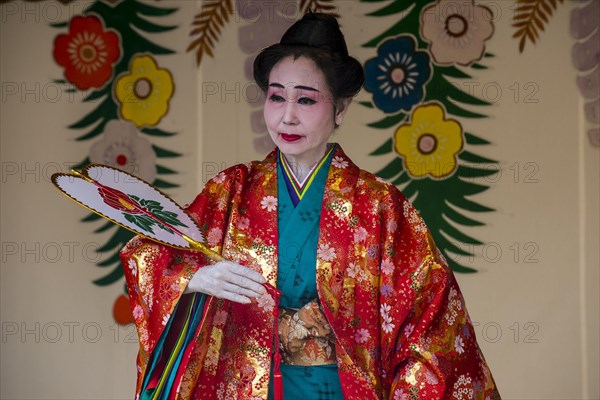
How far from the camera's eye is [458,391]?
234 centimetres

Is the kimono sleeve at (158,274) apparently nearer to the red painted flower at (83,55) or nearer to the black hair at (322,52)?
the black hair at (322,52)

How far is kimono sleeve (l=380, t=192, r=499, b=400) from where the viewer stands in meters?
2.33

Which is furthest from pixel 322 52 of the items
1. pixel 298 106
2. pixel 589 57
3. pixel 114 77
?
pixel 589 57

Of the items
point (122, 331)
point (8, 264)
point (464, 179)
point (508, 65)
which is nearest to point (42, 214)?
point (8, 264)

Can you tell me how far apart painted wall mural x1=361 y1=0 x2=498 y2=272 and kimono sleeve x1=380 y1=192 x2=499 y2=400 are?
154 cm

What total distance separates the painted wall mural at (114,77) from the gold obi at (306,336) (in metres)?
1.78

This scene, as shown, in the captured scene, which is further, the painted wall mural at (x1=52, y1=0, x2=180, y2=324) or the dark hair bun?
the painted wall mural at (x1=52, y1=0, x2=180, y2=324)

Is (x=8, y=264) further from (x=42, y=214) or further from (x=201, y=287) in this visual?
(x=201, y=287)

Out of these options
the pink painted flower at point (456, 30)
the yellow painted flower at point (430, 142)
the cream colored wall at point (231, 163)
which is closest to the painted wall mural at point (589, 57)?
the cream colored wall at point (231, 163)

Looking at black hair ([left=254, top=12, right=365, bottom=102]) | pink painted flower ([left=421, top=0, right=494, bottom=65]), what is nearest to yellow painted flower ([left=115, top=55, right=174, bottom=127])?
pink painted flower ([left=421, top=0, right=494, bottom=65])

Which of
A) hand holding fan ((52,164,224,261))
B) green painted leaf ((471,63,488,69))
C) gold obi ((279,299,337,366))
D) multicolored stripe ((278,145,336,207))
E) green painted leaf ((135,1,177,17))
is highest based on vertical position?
green painted leaf ((135,1,177,17))

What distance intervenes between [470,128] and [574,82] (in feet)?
1.60

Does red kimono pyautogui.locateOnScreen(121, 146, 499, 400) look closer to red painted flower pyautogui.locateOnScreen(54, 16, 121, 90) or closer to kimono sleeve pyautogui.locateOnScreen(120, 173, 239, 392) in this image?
kimono sleeve pyautogui.locateOnScreen(120, 173, 239, 392)

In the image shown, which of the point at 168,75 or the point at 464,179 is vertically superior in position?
the point at 168,75
